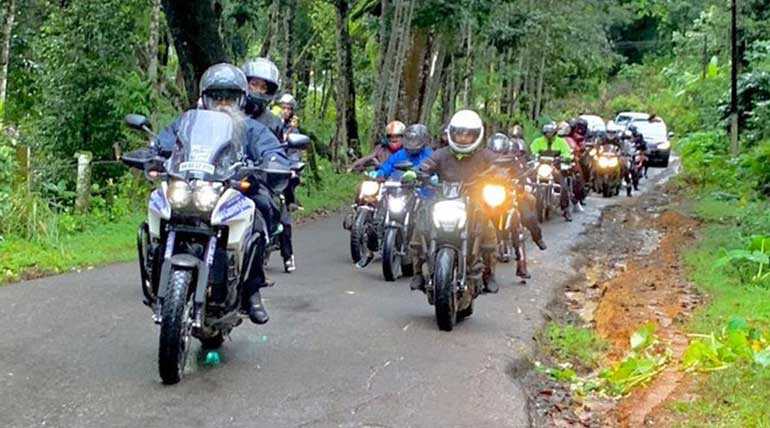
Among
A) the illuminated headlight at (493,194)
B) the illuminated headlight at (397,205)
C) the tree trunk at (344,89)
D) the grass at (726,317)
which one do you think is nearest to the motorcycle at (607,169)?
the tree trunk at (344,89)

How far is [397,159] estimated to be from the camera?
12.9 meters

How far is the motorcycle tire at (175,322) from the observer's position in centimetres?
638

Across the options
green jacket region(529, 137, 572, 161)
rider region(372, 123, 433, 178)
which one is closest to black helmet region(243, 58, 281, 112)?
rider region(372, 123, 433, 178)

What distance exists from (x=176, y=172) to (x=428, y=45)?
70.6 feet

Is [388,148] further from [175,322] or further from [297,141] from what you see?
[175,322]

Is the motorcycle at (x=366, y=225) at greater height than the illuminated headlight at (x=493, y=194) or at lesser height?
lesser

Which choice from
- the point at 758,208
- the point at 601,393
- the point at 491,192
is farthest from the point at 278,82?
the point at 758,208

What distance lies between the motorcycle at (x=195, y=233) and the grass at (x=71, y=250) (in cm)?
411

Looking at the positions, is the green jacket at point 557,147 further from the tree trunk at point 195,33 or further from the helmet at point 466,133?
the helmet at point 466,133

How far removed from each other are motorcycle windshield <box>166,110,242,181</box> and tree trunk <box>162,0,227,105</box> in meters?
10.2

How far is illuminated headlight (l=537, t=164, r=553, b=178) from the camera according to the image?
19.6 m

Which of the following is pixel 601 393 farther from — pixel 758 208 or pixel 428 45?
pixel 428 45

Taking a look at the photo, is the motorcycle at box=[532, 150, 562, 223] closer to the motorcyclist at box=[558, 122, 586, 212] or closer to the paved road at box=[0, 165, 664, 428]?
the motorcyclist at box=[558, 122, 586, 212]

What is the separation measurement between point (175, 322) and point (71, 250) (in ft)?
20.7
